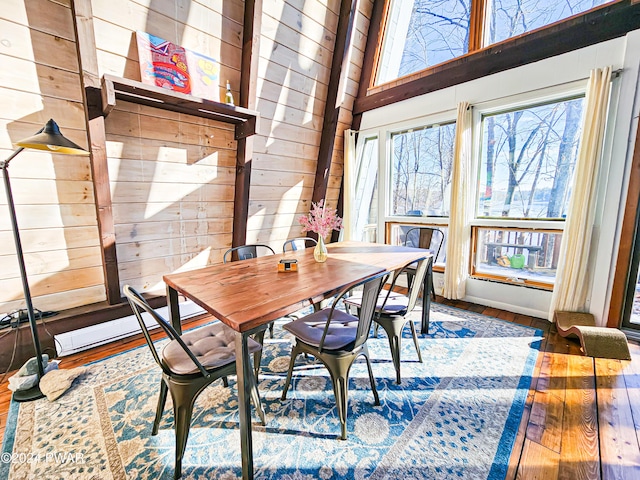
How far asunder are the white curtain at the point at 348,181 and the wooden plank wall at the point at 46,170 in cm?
298

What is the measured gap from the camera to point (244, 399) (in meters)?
→ 1.22

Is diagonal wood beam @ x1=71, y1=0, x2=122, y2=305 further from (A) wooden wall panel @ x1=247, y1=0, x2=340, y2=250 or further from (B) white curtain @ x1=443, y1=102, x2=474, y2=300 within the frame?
(B) white curtain @ x1=443, y1=102, x2=474, y2=300

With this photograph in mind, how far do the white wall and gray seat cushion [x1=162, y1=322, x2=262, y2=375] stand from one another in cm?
303

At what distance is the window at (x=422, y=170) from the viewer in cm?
362

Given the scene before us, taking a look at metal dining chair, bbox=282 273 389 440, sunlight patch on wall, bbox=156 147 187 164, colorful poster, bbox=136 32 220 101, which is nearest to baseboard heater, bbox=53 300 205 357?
sunlight patch on wall, bbox=156 147 187 164

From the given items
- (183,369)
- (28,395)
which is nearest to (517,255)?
(183,369)

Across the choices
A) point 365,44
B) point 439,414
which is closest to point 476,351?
point 439,414

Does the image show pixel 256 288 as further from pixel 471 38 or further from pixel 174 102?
pixel 471 38

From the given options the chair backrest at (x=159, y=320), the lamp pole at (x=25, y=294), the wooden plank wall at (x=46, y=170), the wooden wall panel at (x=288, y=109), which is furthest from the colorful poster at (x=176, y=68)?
the chair backrest at (x=159, y=320)

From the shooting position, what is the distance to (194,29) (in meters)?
2.39

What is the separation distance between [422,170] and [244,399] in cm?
354

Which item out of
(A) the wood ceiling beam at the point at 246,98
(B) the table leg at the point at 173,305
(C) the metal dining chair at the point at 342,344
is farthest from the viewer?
(A) the wood ceiling beam at the point at 246,98

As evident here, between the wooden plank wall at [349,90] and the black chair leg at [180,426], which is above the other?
the wooden plank wall at [349,90]

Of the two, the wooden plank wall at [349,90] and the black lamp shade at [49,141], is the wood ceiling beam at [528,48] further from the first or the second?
the black lamp shade at [49,141]
